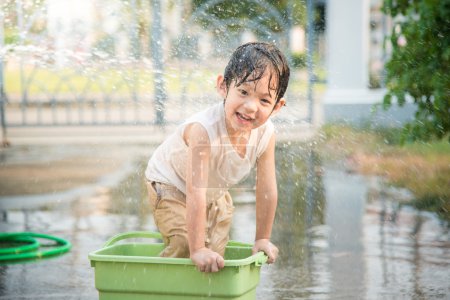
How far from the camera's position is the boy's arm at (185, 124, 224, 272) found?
3236 mm

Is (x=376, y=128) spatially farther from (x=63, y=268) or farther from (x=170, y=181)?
(x=170, y=181)

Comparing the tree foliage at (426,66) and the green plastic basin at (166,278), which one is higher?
the tree foliage at (426,66)

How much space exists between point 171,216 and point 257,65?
2.29 feet

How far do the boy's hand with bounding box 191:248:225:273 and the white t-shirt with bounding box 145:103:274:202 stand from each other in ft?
1.47

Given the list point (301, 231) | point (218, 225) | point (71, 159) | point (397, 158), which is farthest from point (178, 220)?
point (71, 159)

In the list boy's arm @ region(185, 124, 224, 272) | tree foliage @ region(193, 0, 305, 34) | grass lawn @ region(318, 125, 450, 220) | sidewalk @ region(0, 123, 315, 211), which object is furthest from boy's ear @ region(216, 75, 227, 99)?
tree foliage @ region(193, 0, 305, 34)

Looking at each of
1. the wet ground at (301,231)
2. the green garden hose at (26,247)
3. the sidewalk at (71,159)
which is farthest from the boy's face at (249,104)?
the sidewalk at (71,159)

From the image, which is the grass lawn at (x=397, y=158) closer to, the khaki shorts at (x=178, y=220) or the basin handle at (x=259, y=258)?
the khaki shorts at (x=178, y=220)

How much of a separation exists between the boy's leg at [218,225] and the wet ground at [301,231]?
0.78m

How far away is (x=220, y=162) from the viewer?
11.4 ft

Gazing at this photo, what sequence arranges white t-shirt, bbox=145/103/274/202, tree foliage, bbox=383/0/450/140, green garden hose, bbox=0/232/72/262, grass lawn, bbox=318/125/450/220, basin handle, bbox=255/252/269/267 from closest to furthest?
basin handle, bbox=255/252/269/267 < white t-shirt, bbox=145/103/274/202 < green garden hose, bbox=0/232/72/262 < tree foliage, bbox=383/0/450/140 < grass lawn, bbox=318/125/450/220

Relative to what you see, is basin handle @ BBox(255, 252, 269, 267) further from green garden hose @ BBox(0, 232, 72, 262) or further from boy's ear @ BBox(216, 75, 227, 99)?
green garden hose @ BBox(0, 232, 72, 262)

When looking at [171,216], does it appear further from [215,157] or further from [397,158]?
[397,158]

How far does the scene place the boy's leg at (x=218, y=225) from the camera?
3523 millimetres
